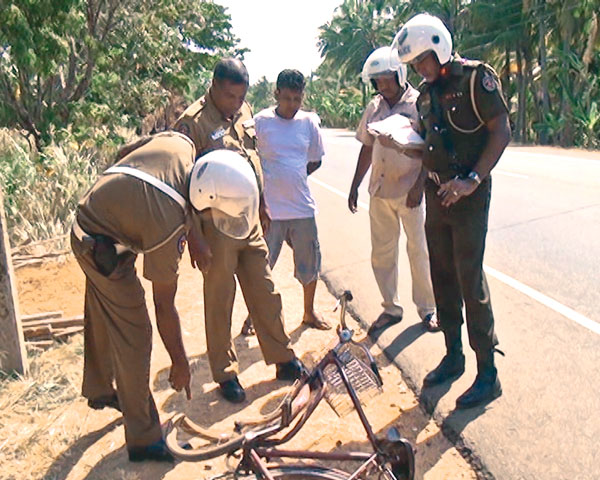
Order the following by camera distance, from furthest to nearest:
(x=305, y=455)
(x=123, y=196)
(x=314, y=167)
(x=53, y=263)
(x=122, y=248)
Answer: (x=53, y=263)
(x=314, y=167)
(x=122, y=248)
(x=123, y=196)
(x=305, y=455)

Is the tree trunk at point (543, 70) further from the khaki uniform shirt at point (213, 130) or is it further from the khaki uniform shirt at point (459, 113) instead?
the khaki uniform shirt at point (213, 130)

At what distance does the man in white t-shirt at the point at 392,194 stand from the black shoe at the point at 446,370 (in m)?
0.76

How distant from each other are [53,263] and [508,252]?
522 cm

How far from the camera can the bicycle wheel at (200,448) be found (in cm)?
250

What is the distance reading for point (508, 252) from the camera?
6996 millimetres

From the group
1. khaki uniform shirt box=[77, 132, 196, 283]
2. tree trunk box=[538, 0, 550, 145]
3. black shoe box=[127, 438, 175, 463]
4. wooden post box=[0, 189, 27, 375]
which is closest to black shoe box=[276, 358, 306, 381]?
black shoe box=[127, 438, 175, 463]

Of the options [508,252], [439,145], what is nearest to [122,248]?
[439,145]

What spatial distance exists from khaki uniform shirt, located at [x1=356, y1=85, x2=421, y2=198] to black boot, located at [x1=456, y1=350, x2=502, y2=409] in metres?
1.46

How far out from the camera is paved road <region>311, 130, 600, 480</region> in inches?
126

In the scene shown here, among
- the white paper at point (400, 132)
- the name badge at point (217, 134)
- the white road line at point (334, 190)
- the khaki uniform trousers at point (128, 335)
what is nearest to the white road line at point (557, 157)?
the white road line at point (334, 190)

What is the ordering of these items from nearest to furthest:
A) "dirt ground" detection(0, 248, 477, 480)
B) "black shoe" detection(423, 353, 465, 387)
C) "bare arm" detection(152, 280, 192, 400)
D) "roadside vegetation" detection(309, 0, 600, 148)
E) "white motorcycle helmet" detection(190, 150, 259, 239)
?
"white motorcycle helmet" detection(190, 150, 259, 239) → "bare arm" detection(152, 280, 192, 400) → "dirt ground" detection(0, 248, 477, 480) → "black shoe" detection(423, 353, 465, 387) → "roadside vegetation" detection(309, 0, 600, 148)

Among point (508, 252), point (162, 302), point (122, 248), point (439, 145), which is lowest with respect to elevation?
point (508, 252)

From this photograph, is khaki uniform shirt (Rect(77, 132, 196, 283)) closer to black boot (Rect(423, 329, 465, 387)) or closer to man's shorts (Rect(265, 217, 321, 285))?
man's shorts (Rect(265, 217, 321, 285))

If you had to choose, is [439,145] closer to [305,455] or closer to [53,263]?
[305,455]
